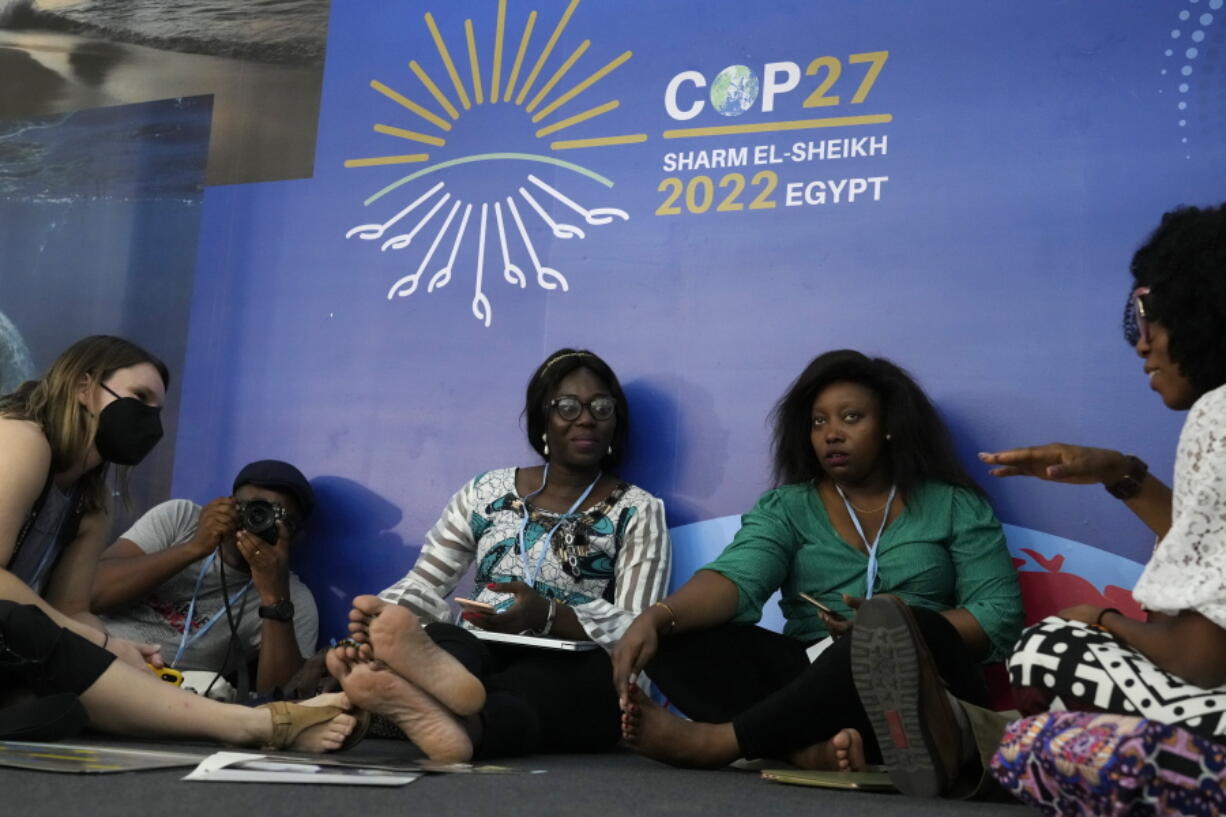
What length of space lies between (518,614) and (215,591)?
1371 mm

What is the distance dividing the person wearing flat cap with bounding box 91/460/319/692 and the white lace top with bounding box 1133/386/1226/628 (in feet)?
8.64

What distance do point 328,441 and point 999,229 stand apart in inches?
89.2

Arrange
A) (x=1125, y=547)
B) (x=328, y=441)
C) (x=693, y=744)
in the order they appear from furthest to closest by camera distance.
→ (x=328, y=441)
(x=1125, y=547)
(x=693, y=744)

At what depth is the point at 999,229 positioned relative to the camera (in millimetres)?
3527

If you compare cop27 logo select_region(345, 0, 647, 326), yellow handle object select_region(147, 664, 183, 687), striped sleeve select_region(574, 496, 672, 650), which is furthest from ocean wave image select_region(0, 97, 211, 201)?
striped sleeve select_region(574, 496, 672, 650)

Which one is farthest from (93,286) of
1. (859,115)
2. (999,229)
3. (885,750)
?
(885,750)

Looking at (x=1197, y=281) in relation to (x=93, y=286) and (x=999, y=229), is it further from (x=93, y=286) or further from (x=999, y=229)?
(x=93, y=286)

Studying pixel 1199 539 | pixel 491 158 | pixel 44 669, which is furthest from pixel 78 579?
pixel 1199 539

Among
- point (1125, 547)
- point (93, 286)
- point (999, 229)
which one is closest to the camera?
point (1125, 547)

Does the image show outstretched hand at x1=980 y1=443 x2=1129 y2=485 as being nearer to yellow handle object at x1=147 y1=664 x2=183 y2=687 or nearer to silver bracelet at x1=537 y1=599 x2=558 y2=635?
silver bracelet at x1=537 y1=599 x2=558 y2=635

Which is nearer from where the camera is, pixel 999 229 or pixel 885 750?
pixel 885 750

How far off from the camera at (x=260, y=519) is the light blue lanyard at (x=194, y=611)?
17cm

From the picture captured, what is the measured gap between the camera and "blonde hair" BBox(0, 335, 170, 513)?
2918mm

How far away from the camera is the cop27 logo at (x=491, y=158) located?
409cm
